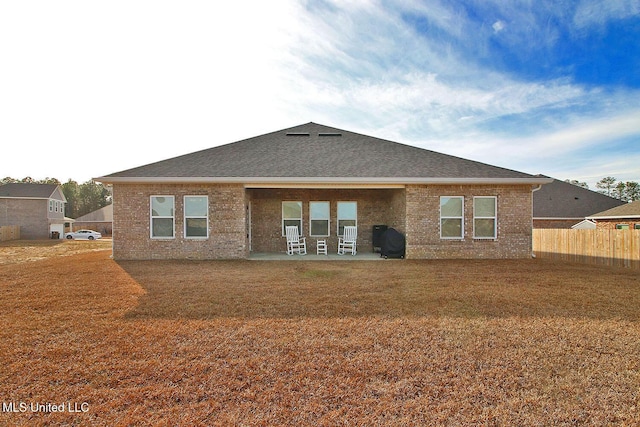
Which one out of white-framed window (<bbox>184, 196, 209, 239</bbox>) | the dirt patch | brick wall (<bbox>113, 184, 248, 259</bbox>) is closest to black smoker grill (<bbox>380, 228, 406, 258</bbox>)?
brick wall (<bbox>113, 184, 248, 259</bbox>)

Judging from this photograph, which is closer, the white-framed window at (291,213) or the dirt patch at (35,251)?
the dirt patch at (35,251)

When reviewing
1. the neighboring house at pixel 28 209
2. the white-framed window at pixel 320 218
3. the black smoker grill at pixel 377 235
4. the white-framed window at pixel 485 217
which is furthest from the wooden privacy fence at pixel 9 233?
the white-framed window at pixel 485 217

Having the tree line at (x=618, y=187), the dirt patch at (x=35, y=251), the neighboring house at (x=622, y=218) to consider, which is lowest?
the dirt patch at (x=35, y=251)

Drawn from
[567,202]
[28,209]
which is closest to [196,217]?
[567,202]

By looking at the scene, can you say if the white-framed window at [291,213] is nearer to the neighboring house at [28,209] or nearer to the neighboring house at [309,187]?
the neighboring house at [309,187]

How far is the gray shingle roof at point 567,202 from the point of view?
910 inches

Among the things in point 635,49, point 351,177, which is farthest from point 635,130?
point 351,177

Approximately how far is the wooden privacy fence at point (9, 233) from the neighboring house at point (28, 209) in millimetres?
1361

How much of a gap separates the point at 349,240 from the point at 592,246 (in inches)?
330

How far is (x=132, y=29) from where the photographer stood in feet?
25.8

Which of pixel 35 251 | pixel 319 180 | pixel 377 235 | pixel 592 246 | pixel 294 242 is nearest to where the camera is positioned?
pixel 319 180

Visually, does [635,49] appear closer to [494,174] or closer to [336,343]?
[494,174]

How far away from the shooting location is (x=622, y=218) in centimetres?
1888

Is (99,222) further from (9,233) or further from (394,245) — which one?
(394,245)
